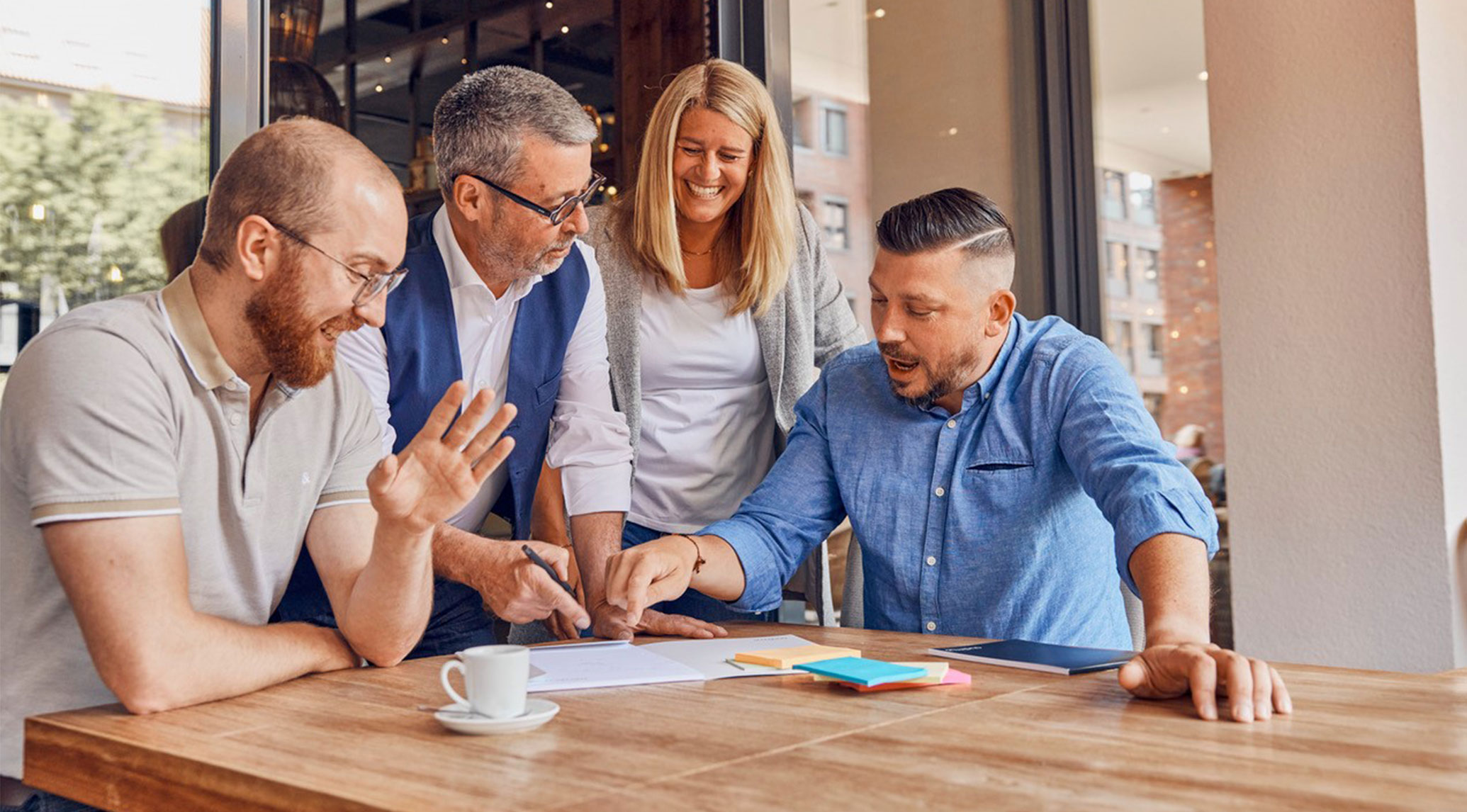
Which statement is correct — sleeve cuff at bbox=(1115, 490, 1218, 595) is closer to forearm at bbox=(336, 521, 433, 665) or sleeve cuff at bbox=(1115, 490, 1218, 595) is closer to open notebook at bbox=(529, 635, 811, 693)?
open notebook at bbox=(529, 635, 811, 693)

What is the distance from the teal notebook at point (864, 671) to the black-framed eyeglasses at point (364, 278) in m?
0.70

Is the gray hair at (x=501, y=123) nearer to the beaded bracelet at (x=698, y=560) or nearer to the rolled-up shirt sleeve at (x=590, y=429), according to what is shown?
the rolled-up shirt sleeve at (x=590, y=429)

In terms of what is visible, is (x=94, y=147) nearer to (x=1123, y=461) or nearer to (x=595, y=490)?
(x=595, y=490)

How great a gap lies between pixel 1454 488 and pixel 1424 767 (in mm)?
2206

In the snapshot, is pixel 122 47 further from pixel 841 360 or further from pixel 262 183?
pixel 841 360

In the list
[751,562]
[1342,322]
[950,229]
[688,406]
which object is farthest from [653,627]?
[1342,322]

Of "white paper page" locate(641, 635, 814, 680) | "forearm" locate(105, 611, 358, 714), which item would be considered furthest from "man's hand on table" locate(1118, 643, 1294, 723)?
"forearm" locate(105, 611, 358, 714)

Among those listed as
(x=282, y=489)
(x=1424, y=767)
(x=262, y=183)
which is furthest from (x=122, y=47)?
(x=1424, y=767)

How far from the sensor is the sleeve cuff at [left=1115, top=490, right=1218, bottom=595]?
1.60 m

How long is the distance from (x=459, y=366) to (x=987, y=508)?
35.1 inches

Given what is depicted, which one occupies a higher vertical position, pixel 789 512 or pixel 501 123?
pixel 501 123

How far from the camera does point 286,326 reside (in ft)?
4.98

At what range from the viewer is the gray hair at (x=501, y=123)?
2037mm

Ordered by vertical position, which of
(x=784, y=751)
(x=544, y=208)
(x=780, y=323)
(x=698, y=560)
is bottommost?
(x=784, y=751)
